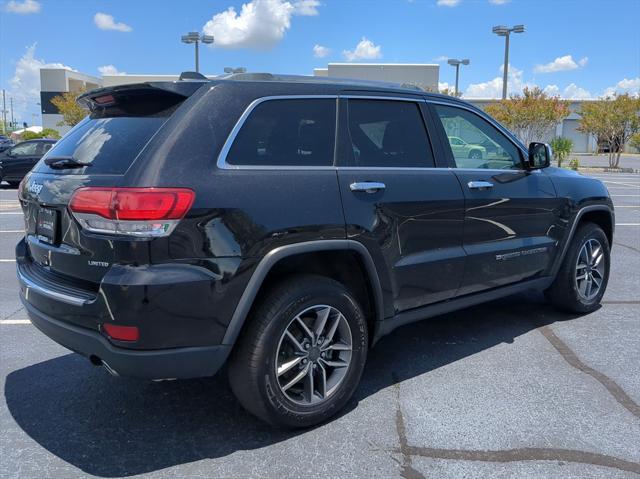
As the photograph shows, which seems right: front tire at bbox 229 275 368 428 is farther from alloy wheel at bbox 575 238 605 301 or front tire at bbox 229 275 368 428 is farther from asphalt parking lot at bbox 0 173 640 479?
alloy wheel at bbox 575 238 605 301

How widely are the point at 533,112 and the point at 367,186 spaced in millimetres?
31072

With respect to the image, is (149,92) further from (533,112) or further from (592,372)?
(533,112)

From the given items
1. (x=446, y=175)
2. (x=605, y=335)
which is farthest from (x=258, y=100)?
(x=605, y=335)

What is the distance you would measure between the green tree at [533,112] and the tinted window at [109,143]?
31388 millimetres

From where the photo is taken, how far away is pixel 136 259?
2.64m

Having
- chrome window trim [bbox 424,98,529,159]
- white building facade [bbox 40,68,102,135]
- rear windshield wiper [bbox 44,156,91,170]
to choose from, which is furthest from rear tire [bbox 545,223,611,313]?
white building facade [bbox 40,68,102,135]

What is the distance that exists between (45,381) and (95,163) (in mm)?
1777

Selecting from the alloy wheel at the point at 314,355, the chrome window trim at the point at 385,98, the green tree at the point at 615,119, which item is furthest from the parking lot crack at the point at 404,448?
the green tree at the point at 615,119

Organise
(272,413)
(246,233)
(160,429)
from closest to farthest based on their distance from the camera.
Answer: (246,233) → (272,413) → (160,429)

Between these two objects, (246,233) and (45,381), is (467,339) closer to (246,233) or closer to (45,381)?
(246,233)

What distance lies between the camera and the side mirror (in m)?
4.67

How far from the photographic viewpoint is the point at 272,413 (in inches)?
121

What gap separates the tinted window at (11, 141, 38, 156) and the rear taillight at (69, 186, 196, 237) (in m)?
18.4

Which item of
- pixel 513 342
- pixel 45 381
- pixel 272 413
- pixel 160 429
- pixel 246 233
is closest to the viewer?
pixel 246 233
